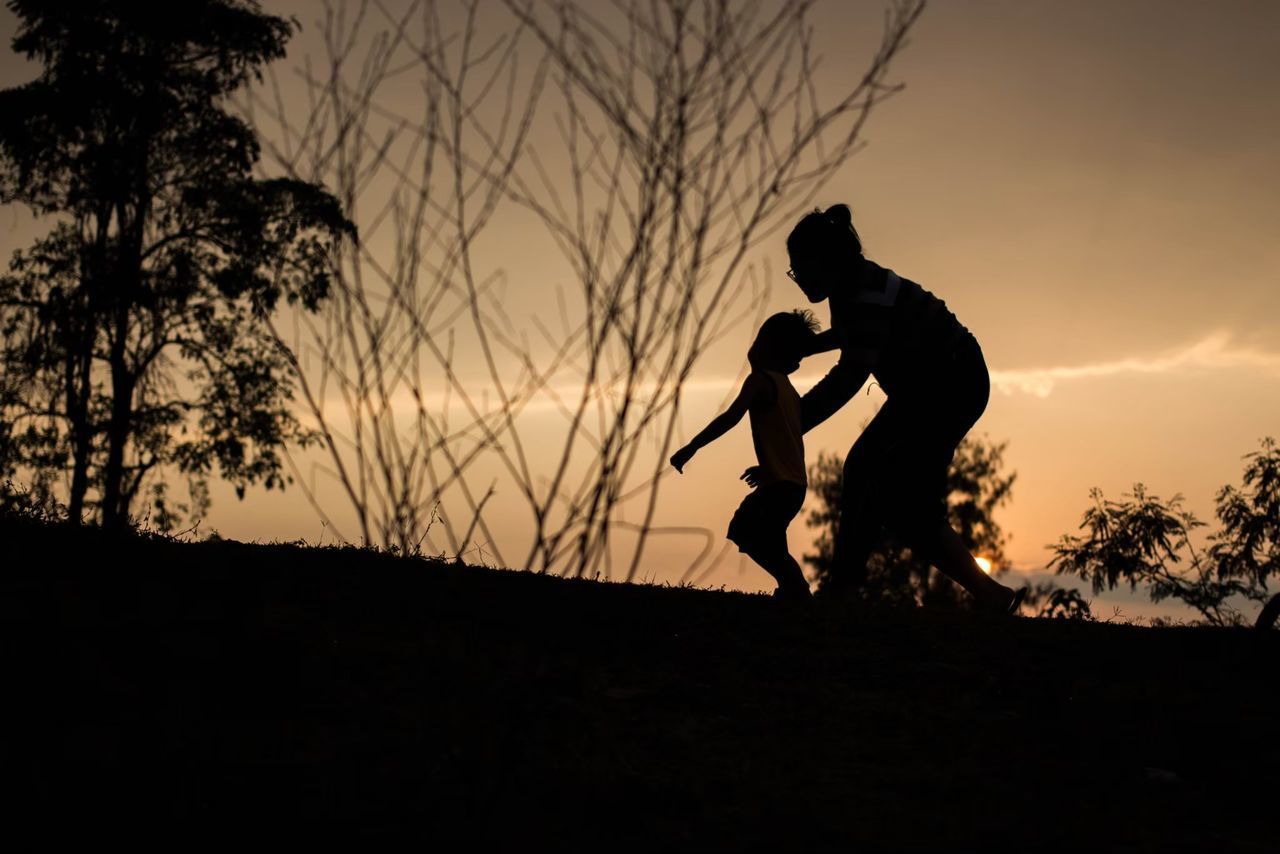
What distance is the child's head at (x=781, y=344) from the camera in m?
6.14

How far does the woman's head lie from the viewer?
220 inches

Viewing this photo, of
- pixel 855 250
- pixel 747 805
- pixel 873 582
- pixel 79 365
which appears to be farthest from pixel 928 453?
pixel 873 582

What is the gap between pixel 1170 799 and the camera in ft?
12.3

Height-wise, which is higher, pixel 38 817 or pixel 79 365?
pixel 79 365

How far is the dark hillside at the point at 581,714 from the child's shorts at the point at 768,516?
1.28 ft

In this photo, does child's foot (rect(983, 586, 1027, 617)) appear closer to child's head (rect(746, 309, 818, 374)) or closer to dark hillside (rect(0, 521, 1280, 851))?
dark hillside (rect(0, 521, 1280, 851))

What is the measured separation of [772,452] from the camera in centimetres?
600

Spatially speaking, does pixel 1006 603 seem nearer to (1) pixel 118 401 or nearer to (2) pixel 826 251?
(2) pixel 826 251

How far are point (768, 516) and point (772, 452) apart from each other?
0.34m

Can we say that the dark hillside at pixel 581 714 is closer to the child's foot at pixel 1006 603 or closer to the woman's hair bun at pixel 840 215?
the child's foot at pixel 1006 603

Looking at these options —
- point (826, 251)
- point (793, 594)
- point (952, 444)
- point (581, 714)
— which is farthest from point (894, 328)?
point (581, 714)

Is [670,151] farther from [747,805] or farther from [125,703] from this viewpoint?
[125,703]

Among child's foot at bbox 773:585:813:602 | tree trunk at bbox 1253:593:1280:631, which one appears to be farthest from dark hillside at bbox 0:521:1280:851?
child's foot at bbox 773:585:813:602

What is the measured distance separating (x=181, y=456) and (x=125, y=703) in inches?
663
